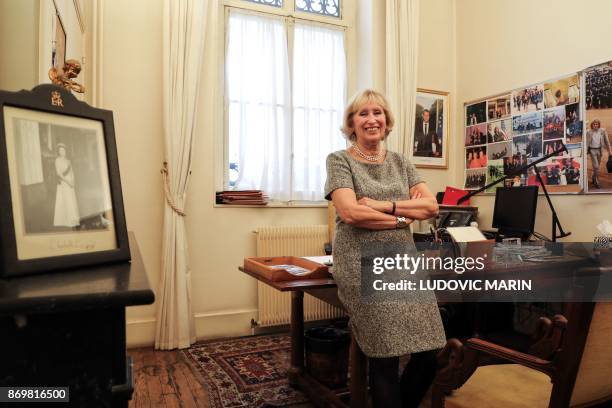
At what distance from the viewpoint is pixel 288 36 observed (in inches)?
168

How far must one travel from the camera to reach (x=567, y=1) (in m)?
3.53

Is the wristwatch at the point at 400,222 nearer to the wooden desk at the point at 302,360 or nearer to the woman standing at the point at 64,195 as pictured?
the wooden desk at the point at 302,360

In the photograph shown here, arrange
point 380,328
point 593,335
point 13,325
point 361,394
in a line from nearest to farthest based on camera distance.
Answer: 1. point 13,325
2. point 593,335
3. point 380,328
4. point 361,394

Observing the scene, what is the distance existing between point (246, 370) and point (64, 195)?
2.64m

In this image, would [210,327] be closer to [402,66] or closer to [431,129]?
[431,129]

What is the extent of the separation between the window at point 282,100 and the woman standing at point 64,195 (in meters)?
3.28

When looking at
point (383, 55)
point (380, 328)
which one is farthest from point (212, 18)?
point (380, 328)

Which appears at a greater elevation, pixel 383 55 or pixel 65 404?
pixel 383 55

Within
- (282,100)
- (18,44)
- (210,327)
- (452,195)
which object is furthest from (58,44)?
(452,195)

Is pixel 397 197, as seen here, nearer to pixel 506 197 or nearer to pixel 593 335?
pixel 593 335

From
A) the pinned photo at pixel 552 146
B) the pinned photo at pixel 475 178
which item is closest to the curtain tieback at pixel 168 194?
the pinned photo at pixel 475 178

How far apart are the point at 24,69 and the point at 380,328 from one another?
5.15ft

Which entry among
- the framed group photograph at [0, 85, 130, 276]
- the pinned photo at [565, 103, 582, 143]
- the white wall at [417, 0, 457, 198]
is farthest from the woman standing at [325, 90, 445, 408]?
the white wall at [417, 0, 457, 198]

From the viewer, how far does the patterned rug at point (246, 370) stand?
2.67 meters
